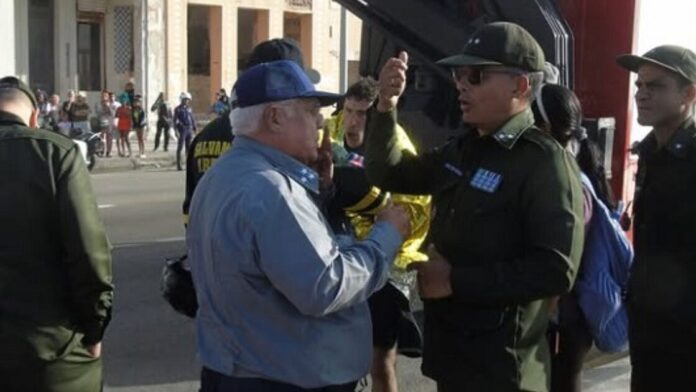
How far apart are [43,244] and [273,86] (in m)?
1.20

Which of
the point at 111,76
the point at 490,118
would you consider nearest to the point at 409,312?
the point at 490,118

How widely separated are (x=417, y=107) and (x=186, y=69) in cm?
2587

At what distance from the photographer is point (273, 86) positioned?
283 cm

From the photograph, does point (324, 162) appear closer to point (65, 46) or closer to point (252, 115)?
point (252, 115)

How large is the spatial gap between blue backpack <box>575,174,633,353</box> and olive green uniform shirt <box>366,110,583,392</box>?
0.59m

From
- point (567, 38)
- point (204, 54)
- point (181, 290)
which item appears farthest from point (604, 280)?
point (204, 54)

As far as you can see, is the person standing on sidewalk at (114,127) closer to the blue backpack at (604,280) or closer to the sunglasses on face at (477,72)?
the blue backpack at (604,280)

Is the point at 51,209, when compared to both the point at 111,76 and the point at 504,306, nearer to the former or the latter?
the point at 504,306

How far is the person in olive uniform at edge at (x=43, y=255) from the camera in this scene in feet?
11.5

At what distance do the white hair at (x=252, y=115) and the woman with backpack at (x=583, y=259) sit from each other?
1.24 meters

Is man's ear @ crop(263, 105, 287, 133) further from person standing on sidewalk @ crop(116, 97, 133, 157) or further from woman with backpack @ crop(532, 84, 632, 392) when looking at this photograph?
person standing on sidewalk @ crop(116, 97, 133, 157)

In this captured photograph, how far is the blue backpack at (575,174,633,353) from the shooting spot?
3775 millimetres

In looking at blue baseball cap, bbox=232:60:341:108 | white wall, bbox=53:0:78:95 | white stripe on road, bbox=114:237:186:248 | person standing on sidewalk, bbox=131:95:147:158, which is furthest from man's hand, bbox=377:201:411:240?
white wall, bbox=53:0:78:95

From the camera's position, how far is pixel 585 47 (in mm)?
6391
